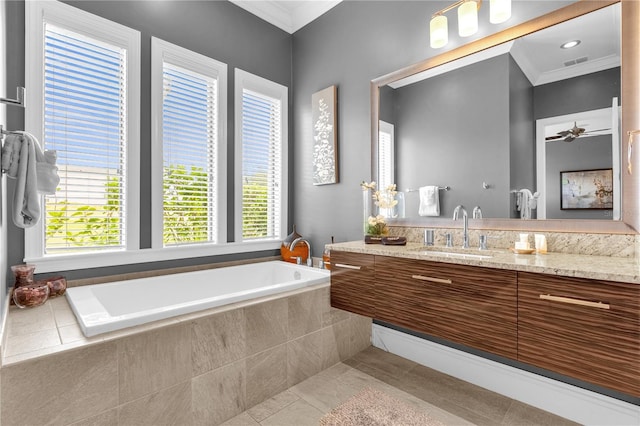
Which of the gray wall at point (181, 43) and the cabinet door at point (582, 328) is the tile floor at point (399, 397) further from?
the gray wall at point (181, 43)

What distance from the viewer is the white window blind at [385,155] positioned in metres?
2.55

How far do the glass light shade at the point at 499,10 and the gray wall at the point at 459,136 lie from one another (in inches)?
8.5

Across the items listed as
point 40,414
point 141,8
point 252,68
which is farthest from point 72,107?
point 40,414

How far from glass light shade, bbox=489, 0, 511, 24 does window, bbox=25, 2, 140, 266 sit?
2.43 metres

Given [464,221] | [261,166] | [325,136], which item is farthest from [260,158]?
[464,221]

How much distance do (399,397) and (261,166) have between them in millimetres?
2310

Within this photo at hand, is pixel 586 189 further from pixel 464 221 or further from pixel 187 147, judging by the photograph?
pixel 187 147

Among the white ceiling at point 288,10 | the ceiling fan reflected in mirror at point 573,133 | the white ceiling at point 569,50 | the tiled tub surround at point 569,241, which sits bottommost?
the tiled tub surround at point 569,241

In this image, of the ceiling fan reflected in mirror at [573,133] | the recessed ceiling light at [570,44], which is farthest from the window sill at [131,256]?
the recessed ceiling light at [570,44]

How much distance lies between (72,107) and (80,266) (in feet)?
3.50

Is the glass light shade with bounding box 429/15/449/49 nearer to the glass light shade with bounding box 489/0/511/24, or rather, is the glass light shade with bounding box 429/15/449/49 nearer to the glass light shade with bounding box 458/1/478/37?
the glass light shade with bounding box 458/1/478/37

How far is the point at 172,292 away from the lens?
8.05 ft

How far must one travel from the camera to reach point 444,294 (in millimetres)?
1632

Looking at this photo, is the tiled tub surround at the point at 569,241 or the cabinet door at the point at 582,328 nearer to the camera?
the cabinet door at the point at 582,328
